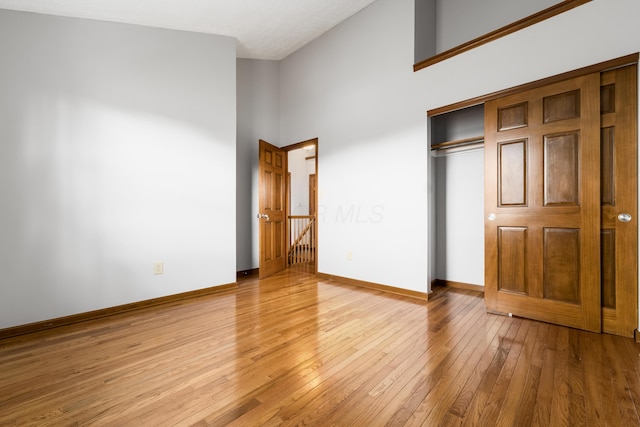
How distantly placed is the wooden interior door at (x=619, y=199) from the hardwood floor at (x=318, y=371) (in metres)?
0.24

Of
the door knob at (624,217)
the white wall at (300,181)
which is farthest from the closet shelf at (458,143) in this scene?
the white wall at (300,181)

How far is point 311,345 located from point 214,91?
124 inches

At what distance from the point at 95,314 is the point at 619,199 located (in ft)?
14.8

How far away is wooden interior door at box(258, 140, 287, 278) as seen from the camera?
4129 millimetres

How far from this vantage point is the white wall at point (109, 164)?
2312 mm

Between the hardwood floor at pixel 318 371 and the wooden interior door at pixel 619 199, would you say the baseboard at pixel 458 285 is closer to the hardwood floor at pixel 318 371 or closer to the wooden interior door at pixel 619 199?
the hardwood floor at pixel 318 371

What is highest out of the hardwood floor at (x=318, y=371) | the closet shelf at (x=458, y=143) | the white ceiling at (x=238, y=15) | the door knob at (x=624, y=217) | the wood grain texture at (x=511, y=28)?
the white ceiling at (x=238, y=15)

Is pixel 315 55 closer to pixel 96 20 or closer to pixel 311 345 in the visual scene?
pixel 96 20

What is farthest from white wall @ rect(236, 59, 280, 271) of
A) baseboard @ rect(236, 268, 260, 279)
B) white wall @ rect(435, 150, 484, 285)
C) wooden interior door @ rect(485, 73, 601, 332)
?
wooden interior door @ rect(485, 73, 601, 332)

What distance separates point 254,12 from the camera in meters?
3.19

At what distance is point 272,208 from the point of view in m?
4.41

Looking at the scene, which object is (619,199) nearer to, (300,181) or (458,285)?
Result: (458,285)

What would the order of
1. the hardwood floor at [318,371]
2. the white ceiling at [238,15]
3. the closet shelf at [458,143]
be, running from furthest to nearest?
the closet shelf at [458,143] < the white ceiling at [238,15] < the hardwood floor at [318,371]

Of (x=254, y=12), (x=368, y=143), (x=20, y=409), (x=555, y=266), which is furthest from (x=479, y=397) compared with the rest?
(x=254, y=12)
